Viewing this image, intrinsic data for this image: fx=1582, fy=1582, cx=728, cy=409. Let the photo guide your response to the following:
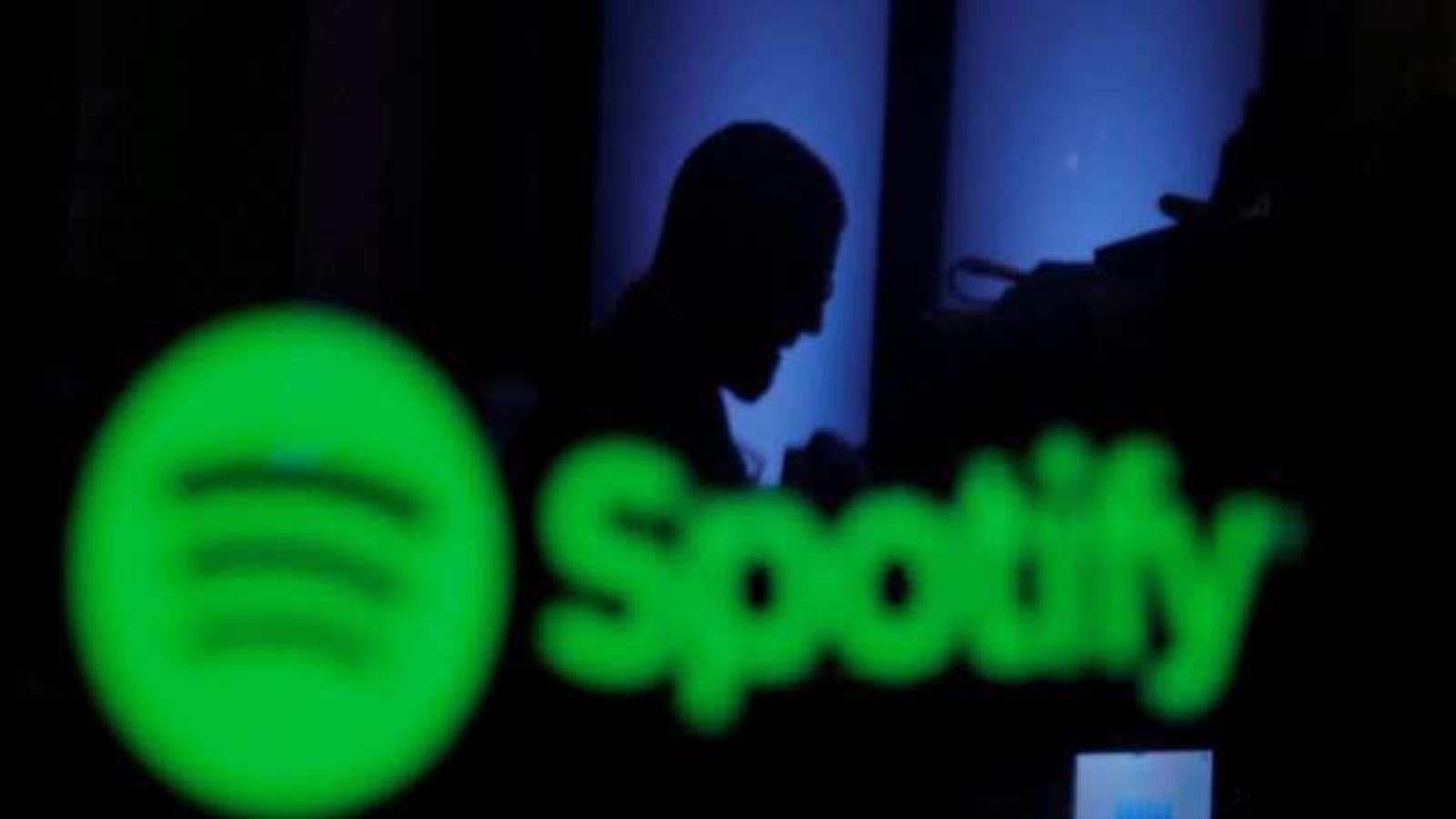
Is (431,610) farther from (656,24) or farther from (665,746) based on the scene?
Result: (656,24)

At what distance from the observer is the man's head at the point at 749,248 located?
3.31 ft

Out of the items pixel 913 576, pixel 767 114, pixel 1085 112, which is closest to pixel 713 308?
pixel 913 576

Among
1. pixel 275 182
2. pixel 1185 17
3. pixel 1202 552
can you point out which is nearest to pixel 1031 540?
pixel 1202 552

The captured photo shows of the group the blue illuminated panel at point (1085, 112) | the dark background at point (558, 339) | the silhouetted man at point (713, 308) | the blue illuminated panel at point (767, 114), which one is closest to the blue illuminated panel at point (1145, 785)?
the dark background at point (558, 339)

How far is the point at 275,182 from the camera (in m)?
1.22

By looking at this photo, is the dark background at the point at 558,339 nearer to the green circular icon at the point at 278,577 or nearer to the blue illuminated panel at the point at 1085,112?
the green circular icon at the point at 278,577

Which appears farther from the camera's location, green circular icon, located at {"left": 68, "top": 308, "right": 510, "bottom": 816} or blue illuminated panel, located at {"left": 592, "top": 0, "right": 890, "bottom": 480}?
blue illuminated panel, located at {"left": 592, "top": 0, "right": 890, "bottom": 480}

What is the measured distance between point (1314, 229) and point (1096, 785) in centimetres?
38

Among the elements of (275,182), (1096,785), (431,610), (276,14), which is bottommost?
(1096,785)

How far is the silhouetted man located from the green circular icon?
0.29 feet

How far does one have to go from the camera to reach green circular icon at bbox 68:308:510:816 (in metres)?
0.84

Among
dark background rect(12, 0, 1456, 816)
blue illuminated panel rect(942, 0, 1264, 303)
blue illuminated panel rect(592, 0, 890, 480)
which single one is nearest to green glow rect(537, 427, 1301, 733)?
dark background rect(12, 0, 1456, 816)

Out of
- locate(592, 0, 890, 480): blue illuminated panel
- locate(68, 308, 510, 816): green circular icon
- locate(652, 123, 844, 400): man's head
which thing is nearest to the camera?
locate(68, 308, 510, 816): green circular icon

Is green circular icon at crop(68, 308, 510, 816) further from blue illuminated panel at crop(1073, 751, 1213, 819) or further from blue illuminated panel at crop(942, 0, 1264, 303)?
blue illuminated panel at crop(942, 0, 1264, 303)
